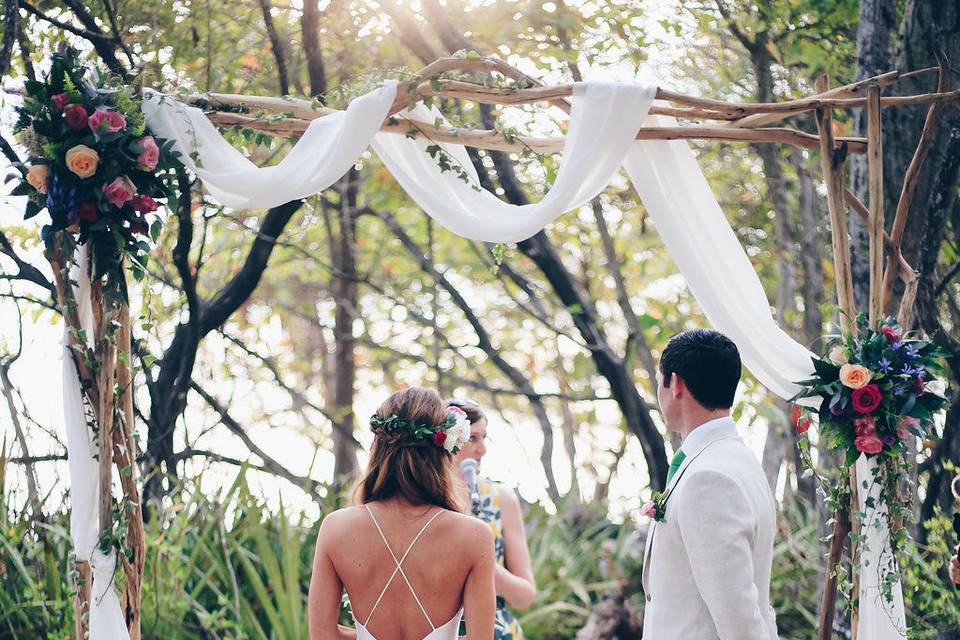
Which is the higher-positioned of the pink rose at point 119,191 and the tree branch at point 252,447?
the pink rose at point 119,191

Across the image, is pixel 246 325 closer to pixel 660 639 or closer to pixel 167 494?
pixel 167 494

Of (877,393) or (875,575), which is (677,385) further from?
(875,575)

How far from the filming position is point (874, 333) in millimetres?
3639

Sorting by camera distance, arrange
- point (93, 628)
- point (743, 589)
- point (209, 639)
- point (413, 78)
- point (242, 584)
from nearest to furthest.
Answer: point (743, 589) → point (93, 628) → point (413, 78) → point (209, 639) → point (242, 584)

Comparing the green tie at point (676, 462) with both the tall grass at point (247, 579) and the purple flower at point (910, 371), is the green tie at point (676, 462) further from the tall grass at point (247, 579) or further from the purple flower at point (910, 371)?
the tall grass at point (247, 579)

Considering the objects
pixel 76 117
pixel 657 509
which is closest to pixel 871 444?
pixel 657 509

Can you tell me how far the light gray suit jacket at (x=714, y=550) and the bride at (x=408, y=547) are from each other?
1.58 ft

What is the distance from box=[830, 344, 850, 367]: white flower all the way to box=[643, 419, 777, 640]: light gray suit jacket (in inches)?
46.5

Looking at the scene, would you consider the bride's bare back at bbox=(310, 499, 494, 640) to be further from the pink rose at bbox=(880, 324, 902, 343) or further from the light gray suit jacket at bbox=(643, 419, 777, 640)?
the pink rose at bbox=(880, 324, 902, 343)

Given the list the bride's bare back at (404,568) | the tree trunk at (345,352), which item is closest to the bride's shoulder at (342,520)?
the bride's bare back at (404,568)

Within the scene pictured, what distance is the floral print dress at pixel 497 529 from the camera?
3.82m

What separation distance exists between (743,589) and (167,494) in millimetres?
4542

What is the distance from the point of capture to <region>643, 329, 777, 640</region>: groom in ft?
8.10

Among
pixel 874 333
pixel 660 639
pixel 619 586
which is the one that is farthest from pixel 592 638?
pixel 660 639
